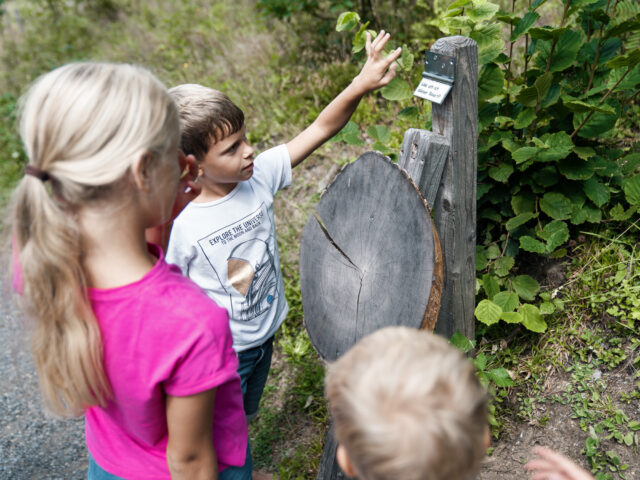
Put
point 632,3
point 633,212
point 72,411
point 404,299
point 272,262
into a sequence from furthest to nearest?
point 632,3 < point 633,212 < point 272,262 < point 404,299 < point 72,411

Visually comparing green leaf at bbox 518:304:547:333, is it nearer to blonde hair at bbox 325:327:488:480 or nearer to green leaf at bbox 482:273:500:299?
green leaf at bbox 482:273:500:299

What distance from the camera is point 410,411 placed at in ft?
2.94

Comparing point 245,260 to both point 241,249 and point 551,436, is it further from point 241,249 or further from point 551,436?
point 551,436

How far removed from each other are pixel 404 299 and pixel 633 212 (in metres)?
1.48

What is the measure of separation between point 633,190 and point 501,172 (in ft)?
2.02

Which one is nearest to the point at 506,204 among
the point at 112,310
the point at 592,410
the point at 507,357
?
the point at 507,357

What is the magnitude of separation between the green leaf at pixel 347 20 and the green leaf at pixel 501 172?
986 millimetres

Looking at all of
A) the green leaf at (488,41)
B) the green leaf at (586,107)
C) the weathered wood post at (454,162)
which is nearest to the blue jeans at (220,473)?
the weathered wood post at (454,162)

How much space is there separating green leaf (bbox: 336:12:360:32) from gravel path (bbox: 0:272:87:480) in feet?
7.26

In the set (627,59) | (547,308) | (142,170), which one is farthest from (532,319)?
(142,170)

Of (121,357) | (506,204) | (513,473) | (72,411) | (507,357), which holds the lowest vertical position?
(513,473)

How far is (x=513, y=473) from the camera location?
90.7 inches

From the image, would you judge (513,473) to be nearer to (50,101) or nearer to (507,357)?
(507,357)

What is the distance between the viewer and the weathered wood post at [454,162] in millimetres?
1854
